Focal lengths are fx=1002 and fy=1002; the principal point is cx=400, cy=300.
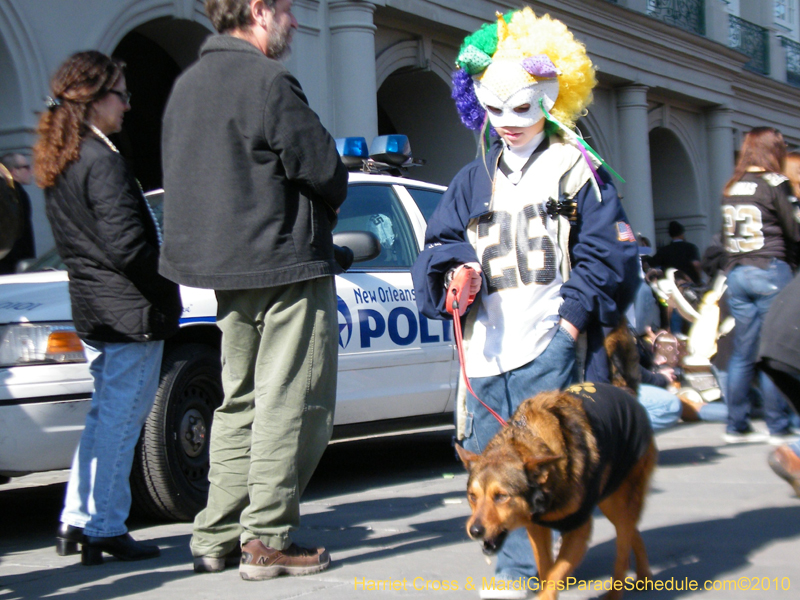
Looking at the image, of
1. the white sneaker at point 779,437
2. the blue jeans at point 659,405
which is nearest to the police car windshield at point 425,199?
the blue jeans at point 659,405

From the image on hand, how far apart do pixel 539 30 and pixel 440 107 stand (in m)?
11.8

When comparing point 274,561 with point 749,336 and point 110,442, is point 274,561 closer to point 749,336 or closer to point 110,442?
point 110,442

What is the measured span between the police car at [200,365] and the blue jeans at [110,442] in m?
0.47

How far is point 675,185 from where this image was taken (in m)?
21.2

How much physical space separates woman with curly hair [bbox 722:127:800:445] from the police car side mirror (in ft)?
10.4

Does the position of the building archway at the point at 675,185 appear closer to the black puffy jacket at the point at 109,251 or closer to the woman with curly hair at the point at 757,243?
the woman with curly hair at the point at 757,243

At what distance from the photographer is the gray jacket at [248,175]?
3.47 meters

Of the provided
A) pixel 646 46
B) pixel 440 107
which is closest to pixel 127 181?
pixel 440 107

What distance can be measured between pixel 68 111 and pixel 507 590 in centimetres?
254

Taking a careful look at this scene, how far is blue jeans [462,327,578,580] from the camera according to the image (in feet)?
10.7

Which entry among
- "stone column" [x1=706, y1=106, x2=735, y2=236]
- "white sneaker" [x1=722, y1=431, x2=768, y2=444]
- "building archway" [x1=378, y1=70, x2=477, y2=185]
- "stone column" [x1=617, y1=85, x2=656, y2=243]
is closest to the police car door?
"white sneaker" [x1=722, y1=431, x2=768, y2=444]

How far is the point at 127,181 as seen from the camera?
13.1 feet

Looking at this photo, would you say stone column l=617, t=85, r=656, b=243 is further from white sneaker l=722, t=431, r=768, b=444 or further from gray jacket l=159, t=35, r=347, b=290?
gray jacket l=159, t=35, r=347, b=290

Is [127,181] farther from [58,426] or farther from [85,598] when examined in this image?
[85,598]
